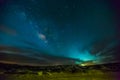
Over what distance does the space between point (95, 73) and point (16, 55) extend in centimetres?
123

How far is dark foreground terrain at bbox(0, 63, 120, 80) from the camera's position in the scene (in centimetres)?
388

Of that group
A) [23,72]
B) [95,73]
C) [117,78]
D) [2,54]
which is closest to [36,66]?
[23,72]

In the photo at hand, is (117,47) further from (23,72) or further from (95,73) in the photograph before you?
(23,72)

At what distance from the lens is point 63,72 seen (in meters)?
3.92

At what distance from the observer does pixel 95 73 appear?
3893 millimetres

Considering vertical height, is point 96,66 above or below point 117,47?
below

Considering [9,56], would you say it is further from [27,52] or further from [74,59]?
[74,59]

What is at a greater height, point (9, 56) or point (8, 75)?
point (9, 56)

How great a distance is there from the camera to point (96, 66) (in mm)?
3916

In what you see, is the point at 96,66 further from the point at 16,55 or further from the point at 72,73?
the point at 16,55

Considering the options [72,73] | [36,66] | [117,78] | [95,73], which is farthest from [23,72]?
[117,78]

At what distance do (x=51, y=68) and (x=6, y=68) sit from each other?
2.22 ft

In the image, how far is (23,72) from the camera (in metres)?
3.95

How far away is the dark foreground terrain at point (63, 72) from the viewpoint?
12.7 feet
